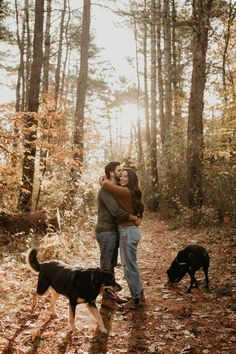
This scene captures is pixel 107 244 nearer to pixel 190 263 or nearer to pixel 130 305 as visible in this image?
pixel 130 305

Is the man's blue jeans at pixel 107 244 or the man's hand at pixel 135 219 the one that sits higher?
the man's hand at pixel 135 219

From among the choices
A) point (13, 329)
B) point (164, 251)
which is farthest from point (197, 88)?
point (13, 329)

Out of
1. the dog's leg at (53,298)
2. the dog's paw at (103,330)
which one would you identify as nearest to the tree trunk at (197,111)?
the dog's leg at (53,298)

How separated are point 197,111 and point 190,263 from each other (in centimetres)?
743

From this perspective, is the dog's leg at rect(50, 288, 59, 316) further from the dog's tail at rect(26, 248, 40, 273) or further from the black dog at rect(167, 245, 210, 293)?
the black dog at rect(167, 245, 210, 293)

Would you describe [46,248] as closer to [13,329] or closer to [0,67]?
[13,329]

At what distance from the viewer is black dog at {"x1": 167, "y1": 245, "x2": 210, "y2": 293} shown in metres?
7.17

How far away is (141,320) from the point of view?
19.4ft

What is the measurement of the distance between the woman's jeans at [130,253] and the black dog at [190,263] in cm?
134

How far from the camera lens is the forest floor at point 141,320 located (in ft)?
16.3

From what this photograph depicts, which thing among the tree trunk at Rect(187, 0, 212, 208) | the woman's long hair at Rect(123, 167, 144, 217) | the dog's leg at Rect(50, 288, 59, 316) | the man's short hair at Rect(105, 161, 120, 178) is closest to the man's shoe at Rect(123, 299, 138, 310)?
the dog's leg at Rect(50, 288, 59, 316)

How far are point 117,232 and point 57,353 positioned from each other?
7.34ft

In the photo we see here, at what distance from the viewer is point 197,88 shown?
43.9 ft

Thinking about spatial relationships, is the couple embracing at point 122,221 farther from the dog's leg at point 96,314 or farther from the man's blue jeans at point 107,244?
the dog's leg at point 96,314
